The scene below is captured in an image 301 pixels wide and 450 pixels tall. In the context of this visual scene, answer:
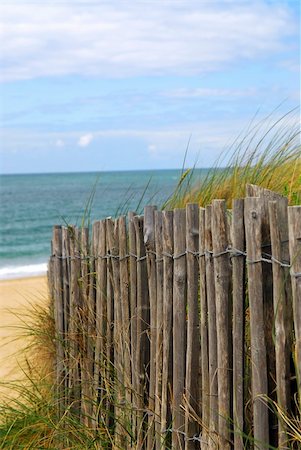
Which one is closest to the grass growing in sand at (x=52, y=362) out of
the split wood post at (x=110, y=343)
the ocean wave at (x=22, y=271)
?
the split wood post at (x=110, y=343)

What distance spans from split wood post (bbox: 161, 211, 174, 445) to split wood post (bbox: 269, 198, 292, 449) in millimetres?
784

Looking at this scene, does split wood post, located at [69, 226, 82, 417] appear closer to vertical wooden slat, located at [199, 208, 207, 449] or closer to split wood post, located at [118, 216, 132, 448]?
split wood post, located at [118, 216, 132, 448]

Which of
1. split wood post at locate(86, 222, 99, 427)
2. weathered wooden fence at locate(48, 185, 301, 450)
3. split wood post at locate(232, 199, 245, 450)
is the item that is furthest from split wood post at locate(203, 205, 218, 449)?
split wood post at locate(86, 222, 99, 427)

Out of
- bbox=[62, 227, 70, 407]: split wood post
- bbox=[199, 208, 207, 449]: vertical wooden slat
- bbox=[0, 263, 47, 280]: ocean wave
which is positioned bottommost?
bbox=[199, 208, 207, 449]: vertical wooden slat

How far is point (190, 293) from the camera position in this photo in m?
3.40

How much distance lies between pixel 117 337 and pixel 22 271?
14.7 metres

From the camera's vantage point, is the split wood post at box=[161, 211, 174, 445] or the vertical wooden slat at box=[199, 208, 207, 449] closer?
the vertical wooden slat at box=[199, 208, 207, 449]

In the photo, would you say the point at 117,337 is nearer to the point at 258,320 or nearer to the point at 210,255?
the point at 210,255

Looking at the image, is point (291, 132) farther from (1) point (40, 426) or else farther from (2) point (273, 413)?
(2) point (273, 413)

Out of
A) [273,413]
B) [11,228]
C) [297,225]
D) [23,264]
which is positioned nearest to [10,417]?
[273,413]

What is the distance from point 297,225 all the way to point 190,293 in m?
0.84

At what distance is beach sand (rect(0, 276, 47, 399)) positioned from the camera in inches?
248

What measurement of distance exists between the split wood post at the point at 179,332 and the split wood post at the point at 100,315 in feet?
2.71

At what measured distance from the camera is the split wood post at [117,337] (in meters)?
3.95
